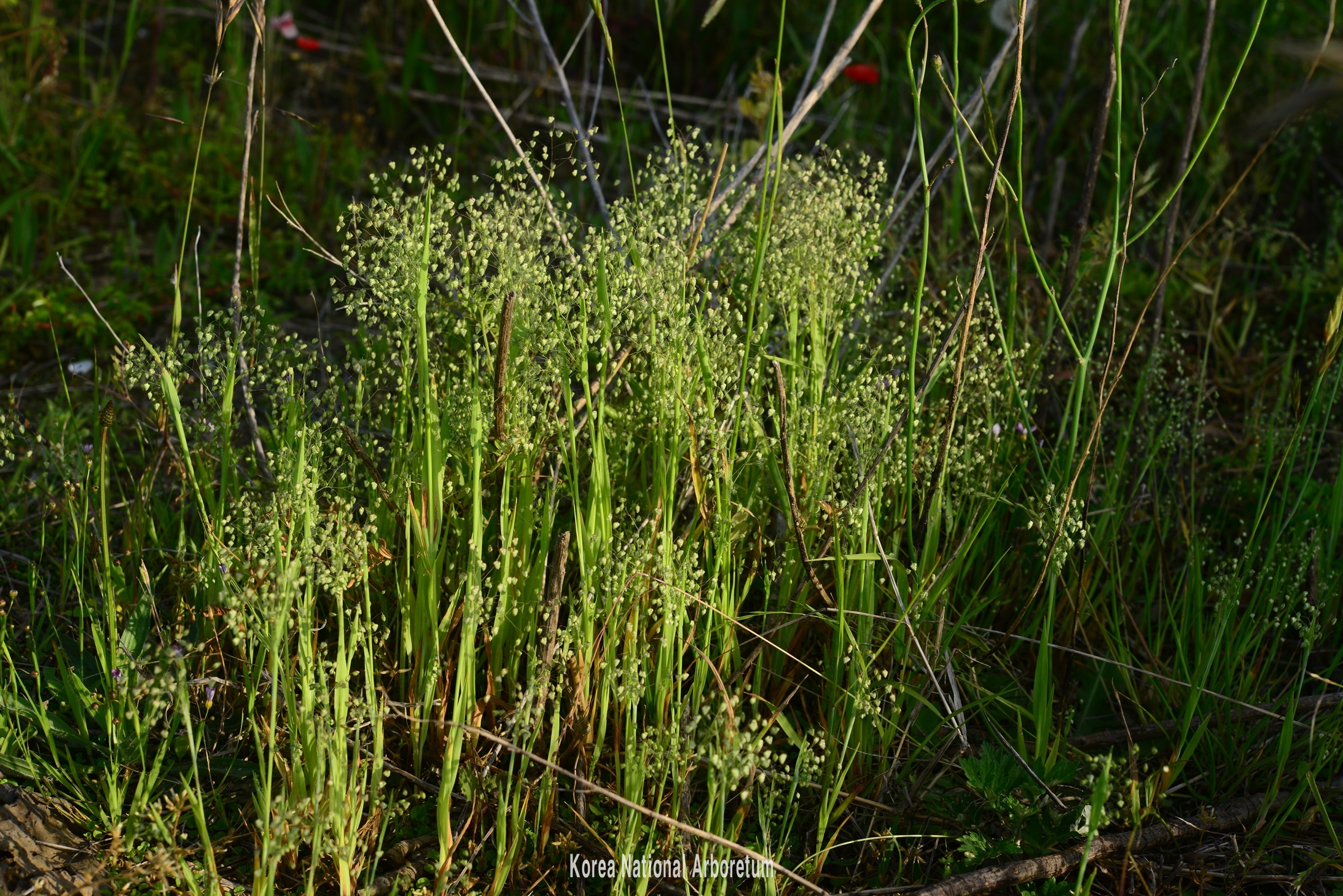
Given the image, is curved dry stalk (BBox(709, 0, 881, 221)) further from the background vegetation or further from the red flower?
the red flower

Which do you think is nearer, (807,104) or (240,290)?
(240,290)

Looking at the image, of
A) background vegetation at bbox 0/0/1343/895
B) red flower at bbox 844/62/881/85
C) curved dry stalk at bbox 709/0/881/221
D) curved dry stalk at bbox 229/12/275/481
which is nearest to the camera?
background vegetation at bbox 0/0/1343/895

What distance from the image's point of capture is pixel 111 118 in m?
3.42

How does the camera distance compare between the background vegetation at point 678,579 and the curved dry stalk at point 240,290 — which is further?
the curved dry stalk at point 240,290

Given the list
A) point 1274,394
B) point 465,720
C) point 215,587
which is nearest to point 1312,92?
point 465,720

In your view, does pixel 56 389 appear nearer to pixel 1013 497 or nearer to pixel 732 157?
pixel 732 157

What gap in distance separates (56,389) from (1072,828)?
248 centimetres

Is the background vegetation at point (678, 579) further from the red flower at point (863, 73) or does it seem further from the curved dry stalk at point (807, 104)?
A: the red flower at point (863, 73)

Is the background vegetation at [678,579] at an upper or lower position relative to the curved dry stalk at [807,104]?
lower

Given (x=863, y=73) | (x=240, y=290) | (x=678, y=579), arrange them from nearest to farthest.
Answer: (x=678, y=579)
(x=240, y=290)
(x=863, y=73)

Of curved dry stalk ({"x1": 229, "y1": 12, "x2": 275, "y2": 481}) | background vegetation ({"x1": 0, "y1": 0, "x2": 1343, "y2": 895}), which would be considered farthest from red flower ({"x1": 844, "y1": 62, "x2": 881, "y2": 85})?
curved dry stalk ({"x1": 229, "y1": 12, "x2": 275, "y2": 481})

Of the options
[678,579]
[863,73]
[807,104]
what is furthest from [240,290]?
[863,73]

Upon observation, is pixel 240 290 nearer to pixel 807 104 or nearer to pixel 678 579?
pixel 678 579

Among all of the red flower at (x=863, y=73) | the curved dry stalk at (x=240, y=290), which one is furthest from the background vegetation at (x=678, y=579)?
the red flower at (x=863, y=73)
